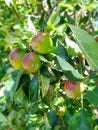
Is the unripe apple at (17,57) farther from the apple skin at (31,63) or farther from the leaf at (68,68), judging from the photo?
the leaf at (68,68)

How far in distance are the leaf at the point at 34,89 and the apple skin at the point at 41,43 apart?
0.12 m

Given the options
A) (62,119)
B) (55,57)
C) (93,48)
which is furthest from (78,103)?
(93,48)

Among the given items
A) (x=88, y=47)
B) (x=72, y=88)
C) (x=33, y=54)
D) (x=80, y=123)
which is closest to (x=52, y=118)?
(x=80, y=123)

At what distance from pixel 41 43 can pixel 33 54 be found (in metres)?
0.05

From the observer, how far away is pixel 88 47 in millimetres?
1067

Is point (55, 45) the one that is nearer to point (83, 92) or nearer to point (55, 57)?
point (55, 57)

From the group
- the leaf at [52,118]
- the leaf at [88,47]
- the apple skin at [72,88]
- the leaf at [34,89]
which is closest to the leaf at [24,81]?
the leaf at [34,89]

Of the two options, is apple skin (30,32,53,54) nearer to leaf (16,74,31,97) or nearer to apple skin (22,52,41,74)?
apple skin (22,52,41,74)

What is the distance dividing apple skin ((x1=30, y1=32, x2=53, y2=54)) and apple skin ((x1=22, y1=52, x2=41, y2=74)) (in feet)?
0.07

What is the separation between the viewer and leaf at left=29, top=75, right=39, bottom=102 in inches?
49.9

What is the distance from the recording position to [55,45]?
1.26m

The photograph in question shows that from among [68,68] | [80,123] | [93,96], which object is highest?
[68,68]

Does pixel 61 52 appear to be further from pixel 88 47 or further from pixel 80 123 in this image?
pixel 80 123

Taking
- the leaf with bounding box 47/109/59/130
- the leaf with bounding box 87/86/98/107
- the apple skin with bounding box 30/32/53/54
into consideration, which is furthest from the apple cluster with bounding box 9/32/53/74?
the leaf with bounding box 47/109/59/130
